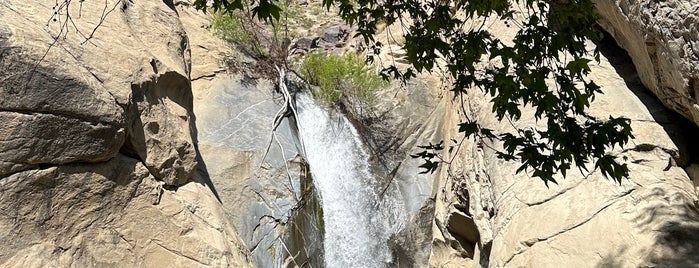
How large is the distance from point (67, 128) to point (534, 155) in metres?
4.53

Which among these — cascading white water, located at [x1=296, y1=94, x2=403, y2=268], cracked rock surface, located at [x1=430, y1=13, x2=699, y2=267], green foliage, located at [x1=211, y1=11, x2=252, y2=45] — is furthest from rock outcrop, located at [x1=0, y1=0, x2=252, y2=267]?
green foliage, located at [x1=211, y1=11, x2=252, y2=45]

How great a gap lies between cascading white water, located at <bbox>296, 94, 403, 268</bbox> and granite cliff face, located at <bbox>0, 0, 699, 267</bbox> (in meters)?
0.29

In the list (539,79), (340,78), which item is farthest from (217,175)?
(539,79)

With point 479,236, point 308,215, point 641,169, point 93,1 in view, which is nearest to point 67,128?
point 93,1

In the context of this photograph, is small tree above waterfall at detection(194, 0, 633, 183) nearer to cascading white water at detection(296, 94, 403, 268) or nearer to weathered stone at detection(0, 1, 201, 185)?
weathered stone at detection(0, 1, 201, 185)

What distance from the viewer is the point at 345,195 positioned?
10.6 m

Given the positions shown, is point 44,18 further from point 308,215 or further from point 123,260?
point 308,215

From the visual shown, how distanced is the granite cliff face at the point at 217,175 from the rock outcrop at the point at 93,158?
0.01 m

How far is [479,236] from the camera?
27.3 feet

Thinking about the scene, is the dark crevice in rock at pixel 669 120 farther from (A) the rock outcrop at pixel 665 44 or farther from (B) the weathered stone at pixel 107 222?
(B) the weathered stone at pixel 107 222

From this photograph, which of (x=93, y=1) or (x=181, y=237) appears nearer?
(x=181, y=237)

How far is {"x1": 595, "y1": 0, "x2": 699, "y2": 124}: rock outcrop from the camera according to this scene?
5867mm

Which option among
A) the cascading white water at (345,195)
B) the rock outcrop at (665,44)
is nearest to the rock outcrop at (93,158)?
the cascading white water at (345,195)

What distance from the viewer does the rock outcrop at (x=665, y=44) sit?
5.87m
